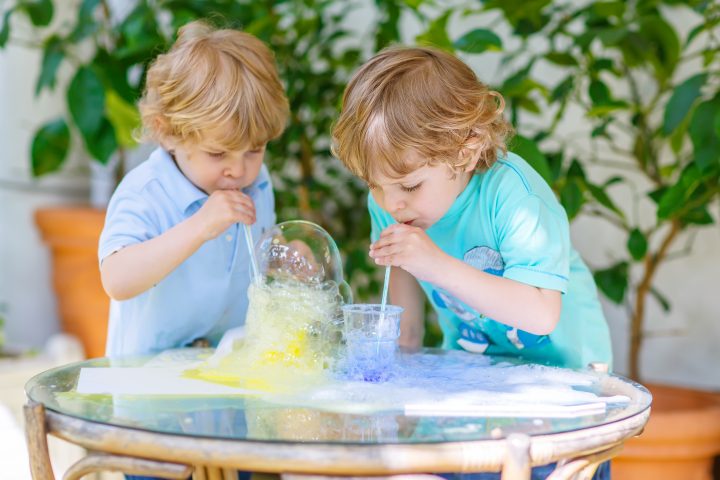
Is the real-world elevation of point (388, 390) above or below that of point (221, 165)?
below

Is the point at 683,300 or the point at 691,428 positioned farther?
the point at 683,300

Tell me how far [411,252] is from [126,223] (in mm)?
447

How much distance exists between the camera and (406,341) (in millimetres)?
1381

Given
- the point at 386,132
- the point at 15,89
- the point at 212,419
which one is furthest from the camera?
the point at 15,89

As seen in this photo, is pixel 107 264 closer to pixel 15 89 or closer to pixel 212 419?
pixel 212 419

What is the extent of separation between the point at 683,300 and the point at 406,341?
0.96 m

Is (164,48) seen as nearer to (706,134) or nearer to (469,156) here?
(469,156)

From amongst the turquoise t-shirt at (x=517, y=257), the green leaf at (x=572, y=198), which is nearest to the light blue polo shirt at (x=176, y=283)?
the turquoise t-shirt at (x=517, y=257)

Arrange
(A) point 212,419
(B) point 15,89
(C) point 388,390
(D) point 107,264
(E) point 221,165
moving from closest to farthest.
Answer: (A) point 212,419, (C) point 388,390, (D) point 107,264, (E) point 221,165, (B) point 15,89

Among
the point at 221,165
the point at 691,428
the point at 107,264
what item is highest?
the point at 221,165

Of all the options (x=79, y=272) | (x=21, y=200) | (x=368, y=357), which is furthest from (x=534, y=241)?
(x=21, y=200)

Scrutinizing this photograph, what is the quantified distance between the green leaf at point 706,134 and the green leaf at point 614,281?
33 centimetres

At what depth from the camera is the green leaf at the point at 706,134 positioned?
1.45 m

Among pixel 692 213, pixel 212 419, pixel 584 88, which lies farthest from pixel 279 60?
pixel 212 419
